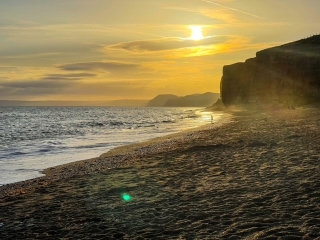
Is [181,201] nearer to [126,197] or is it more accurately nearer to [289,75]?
[126,197]

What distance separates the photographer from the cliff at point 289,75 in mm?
65094

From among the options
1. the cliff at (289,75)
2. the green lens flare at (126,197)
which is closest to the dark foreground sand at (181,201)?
the green lens flare at (126,197)

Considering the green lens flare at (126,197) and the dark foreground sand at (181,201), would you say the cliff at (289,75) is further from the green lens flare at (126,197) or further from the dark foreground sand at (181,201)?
the green lens flare at (126,197)

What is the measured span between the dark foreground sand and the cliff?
2094 inches

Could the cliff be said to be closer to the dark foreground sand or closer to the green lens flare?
the dark foreground sand

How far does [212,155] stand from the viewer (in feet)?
55.7

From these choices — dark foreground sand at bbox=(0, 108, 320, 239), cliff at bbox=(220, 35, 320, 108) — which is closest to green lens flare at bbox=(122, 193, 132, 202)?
dark foreground sand at bbox=(0, 108, 320, 239)

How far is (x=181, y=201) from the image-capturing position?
9836 mm

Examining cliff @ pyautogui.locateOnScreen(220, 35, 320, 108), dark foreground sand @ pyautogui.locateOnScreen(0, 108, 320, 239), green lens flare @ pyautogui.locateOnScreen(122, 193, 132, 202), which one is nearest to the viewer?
dark foreground sand @ pyautogui.locateOnScreen(0, 108, 320, 239)

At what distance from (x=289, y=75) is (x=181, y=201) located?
66638 millimetres

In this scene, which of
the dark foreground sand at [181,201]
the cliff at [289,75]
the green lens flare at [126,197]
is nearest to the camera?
the dark foreground sand at [181,201]

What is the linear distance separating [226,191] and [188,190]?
3.87 ft

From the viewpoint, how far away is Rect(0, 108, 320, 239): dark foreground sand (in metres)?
7.66

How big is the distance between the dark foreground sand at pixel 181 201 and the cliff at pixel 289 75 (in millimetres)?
53176
